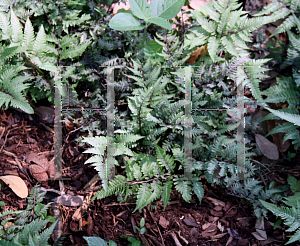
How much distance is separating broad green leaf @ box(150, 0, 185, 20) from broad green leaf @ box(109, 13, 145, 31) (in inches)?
7.8

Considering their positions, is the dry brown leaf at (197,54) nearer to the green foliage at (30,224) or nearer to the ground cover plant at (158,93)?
the ground cover plant at (158,93)

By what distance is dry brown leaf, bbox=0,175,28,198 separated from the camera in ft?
8.58

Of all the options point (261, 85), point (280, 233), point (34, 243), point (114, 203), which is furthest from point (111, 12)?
point (280, 233)

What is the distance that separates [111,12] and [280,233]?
304 cm

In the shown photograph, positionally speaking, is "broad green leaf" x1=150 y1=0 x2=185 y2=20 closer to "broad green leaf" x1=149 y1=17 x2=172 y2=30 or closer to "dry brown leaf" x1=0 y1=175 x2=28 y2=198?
"broad green leaf" x1=149 y1=17 x2=172 y2=30

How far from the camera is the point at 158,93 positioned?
258cm

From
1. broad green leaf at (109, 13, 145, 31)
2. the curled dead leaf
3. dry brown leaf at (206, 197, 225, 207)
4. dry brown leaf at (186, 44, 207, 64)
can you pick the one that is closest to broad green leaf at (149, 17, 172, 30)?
broad green leaf at (109, 13, 145, 31)

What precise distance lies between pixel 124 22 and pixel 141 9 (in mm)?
201

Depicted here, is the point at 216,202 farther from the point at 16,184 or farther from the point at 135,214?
the point at 16,184

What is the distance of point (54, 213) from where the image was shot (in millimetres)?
2605

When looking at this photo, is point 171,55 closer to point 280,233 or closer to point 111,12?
point 111,12

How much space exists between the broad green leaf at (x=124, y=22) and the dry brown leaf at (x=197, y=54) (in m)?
0.76

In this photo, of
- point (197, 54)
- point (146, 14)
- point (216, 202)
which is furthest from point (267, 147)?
point (146, 14)

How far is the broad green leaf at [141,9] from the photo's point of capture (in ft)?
7.99
